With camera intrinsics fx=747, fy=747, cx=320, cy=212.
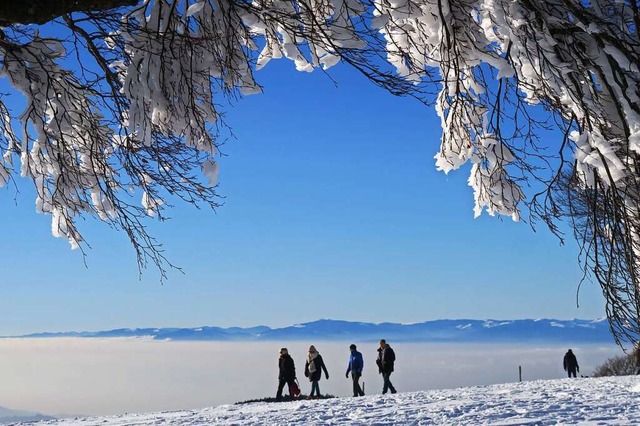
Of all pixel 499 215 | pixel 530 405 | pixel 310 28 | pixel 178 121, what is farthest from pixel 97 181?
pixel 530 405

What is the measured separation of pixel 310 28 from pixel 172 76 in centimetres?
132

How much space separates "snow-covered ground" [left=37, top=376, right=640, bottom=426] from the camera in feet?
31.8

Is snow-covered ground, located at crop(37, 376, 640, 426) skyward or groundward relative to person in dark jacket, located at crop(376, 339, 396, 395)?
groundward

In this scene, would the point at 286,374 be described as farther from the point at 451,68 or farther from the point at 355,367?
the point at 451,68

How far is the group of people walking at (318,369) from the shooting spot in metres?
16.7

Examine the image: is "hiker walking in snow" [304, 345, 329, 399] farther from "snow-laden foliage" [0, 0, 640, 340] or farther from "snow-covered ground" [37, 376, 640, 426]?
"snow-laden foliage" [0, 0, 640, 340]

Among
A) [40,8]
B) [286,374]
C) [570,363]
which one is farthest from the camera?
[570,363]

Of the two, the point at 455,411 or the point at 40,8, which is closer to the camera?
the point at 40,8

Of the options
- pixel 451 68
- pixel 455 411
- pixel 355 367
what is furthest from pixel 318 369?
pixel 451 68

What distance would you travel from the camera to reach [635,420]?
9297 millimetres

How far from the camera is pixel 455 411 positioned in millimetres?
10633

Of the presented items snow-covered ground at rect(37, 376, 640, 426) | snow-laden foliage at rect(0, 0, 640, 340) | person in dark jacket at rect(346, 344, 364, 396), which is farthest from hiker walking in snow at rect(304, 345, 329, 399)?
snow-laden foliage at rect(0, 0, 640, 340)

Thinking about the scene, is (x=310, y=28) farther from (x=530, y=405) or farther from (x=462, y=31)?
(x=530, y=405)

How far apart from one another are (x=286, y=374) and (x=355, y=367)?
1.82m
